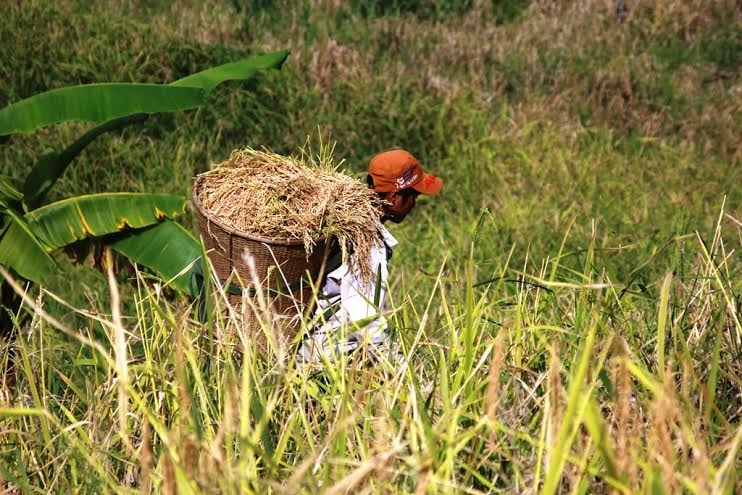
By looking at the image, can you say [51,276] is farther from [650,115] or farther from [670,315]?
[650,115]

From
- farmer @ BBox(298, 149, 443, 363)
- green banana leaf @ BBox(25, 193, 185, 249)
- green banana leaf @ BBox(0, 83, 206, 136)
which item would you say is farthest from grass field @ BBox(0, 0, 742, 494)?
green banana leaf @ BBox(0, 83, 206, 136)

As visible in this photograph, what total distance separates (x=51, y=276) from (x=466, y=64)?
4.53m

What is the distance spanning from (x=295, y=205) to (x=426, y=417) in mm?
1113

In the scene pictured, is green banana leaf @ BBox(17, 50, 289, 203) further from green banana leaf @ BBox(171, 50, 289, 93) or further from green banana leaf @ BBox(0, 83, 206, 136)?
green banana leaf @ BBox(0, 83, 206, 136)

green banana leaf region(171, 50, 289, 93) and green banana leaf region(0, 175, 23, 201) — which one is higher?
green banana leaf region(171, 50, 289, 93)

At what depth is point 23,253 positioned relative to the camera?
3.66m

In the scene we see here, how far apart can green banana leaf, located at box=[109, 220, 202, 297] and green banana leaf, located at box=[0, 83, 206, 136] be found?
22.0 inches

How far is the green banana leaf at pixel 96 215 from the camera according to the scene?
386 centimetres

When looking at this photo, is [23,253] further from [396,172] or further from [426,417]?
[426,417]

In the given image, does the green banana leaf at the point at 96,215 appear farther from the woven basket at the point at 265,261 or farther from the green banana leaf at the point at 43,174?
the woven basket at the point at 265,261

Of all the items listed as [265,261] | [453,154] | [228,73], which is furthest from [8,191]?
[453,154]

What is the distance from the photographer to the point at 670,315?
9.57 ft

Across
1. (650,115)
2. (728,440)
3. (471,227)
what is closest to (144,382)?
(728,440)

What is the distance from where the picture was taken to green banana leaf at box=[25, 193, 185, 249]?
12.6ft
